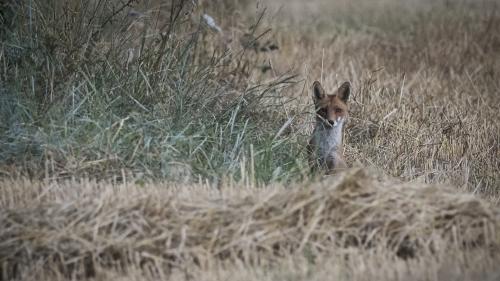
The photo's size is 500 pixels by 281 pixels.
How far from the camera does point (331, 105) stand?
820 centimetres

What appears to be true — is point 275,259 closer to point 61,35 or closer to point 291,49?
point 61,35

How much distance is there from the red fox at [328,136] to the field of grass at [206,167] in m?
0.27

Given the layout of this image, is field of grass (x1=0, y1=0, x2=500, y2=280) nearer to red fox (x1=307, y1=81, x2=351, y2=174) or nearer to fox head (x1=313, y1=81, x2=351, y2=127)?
red fox (x1=307, y1=81, x2=351, y2=174)

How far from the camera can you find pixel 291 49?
1379 centimetres

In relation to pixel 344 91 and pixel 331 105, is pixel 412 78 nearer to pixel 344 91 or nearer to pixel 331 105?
pixel 344 91

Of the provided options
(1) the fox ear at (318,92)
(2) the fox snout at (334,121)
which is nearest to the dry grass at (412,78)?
(1) the fox ear at (318,92)

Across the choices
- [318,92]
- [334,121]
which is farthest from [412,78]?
[334,121]

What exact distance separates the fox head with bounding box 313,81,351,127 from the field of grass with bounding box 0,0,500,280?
1.59 ft

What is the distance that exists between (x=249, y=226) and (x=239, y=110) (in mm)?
2759

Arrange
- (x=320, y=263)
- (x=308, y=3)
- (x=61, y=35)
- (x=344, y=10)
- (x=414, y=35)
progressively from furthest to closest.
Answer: (x=308, y=3) → (x=344, y=10) → (x=414, y=35) → (x=61, y=35) → (x=320, y=263)

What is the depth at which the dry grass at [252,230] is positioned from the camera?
19.6 ft

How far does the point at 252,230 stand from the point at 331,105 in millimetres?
2307

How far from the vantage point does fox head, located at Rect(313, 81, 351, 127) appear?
8.12 m

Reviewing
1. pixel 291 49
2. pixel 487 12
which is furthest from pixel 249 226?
pixel 487 12
